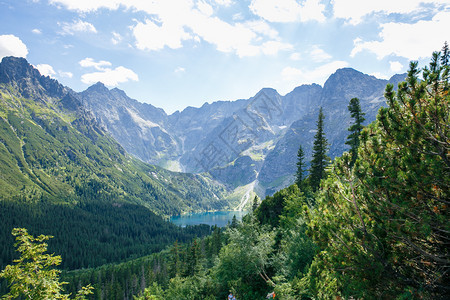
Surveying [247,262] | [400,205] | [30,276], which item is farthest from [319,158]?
[30,276]

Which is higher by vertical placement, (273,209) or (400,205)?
(400,205)

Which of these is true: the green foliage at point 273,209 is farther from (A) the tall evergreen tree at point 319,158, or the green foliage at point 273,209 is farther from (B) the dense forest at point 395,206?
(B) the dense forest at point 395,206

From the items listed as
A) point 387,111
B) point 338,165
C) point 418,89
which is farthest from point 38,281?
point 418,89

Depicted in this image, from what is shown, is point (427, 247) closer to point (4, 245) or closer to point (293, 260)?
point (293, 260)

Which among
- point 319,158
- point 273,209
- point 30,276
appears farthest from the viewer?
point 273,209

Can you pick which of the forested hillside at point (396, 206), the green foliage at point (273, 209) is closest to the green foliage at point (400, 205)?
the forested hillside at point (396, 206)

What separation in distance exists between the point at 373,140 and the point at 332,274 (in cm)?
562

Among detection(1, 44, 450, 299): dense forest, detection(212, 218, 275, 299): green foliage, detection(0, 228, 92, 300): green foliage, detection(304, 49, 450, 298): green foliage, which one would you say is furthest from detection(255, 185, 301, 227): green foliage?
detection(0, 228, 92, 300): green foliage

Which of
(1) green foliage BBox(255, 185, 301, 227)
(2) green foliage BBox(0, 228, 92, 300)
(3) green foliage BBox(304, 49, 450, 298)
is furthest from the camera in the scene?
(1) green foliage BBox(255, 185, 301, 227)

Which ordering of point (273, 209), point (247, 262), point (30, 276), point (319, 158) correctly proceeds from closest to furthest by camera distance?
1. point (30, 276)
2. point (247, 262)
3. point (319, 158)
4. point (273, 209)

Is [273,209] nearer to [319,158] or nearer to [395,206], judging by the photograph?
[319,158]

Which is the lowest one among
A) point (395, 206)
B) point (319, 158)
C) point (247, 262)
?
point (247, 262)

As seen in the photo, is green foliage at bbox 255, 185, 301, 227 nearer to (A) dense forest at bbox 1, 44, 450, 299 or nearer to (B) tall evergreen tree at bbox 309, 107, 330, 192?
(B) tall evergreen tree at bbox 309, 107, 330, 192

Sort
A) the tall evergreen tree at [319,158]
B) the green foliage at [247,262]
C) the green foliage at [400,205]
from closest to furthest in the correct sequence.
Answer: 1. the green foliage at [400,205]
2. the green foliage at [247,262]
3. the tall evergreen tree at [319,158]
